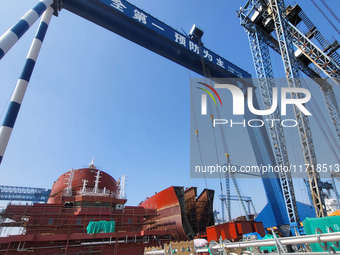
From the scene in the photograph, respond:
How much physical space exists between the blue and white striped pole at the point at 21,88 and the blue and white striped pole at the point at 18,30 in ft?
3.01

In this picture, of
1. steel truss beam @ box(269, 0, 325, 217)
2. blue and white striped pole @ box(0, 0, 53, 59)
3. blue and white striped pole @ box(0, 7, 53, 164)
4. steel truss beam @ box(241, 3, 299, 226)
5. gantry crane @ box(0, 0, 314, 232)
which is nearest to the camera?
blue and white striped pole @ box(0, 0, 53, 59)

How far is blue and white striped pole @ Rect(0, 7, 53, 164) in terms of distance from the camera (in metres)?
6.65

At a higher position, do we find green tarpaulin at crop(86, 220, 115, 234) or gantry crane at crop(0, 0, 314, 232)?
gantry crane at crop(0, 0, 314, 232)

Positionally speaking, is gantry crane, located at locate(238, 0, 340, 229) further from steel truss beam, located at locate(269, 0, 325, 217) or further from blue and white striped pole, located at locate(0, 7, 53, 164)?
blue and white striped pole, located at locate(0, 7, 53, 164)

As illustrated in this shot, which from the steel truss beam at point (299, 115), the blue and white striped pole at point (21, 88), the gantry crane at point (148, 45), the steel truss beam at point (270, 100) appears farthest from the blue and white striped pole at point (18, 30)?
the steel truss beam at point (270, 100)

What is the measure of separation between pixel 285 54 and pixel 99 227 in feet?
65.0

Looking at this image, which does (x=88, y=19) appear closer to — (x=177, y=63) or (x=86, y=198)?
(x=177, y=63)

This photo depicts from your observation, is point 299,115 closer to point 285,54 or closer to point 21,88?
point 285,54

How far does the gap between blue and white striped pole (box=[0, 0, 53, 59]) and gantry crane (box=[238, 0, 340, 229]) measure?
14.6 metres

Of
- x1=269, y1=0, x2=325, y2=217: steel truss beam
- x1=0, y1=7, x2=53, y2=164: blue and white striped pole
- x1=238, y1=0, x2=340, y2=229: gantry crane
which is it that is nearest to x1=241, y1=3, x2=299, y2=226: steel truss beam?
x1=238, y1=0, x2=340, y2=229: gantry crane

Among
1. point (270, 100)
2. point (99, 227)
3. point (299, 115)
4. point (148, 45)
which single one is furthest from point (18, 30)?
point (270, 100)

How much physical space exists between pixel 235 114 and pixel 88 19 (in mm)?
11048

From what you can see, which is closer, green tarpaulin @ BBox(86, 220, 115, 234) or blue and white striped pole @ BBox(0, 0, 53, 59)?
blue and white striped pole @ BBox(0, 0, 53, 59)

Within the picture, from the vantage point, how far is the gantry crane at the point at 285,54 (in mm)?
13172
